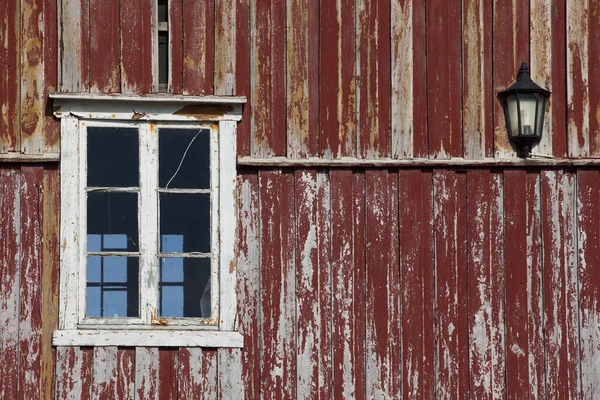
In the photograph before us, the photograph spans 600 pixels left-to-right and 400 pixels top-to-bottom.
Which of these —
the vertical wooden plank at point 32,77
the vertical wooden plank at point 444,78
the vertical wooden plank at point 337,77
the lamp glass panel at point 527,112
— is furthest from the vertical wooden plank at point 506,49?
the vertical wooden plank at point 32,77

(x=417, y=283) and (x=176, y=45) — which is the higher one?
(x=176, y=45)

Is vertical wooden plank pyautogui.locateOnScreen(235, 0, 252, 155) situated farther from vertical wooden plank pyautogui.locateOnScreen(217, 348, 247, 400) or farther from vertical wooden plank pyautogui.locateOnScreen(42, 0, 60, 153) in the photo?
vertical wooden plank pyautogui.locateOnScreen(217, 348, 247, 400)

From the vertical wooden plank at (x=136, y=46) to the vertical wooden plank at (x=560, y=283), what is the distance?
280cm

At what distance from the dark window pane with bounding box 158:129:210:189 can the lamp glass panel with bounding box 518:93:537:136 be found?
2.13m

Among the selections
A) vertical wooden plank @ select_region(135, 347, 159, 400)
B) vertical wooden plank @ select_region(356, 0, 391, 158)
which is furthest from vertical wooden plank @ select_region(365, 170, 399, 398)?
vertical wooden plank @ select_region(135, 347, 159, 400)

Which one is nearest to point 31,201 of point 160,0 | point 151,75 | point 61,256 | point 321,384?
point 61,256

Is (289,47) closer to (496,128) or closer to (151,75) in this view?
(151,75)

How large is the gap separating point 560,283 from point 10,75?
155 inches

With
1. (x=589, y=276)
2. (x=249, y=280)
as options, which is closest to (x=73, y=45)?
(x=249, y=280)

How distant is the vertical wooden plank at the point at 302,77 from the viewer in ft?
24.7

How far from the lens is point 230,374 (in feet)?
23.9

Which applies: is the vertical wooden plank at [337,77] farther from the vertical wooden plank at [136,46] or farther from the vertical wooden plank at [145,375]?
the vertical wooden plank at [145,375]

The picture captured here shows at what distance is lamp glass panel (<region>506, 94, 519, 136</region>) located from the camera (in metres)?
7.59

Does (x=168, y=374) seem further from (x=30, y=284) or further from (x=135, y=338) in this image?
(x=30, y=284)
